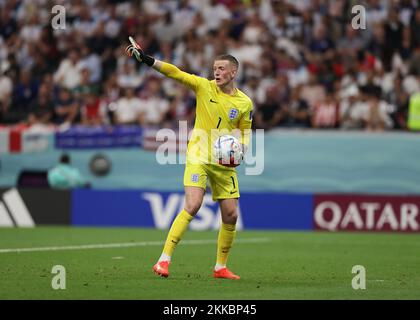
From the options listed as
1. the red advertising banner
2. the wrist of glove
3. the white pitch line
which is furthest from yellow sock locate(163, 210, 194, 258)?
the red advertising banner

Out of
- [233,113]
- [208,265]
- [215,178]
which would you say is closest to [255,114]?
[208,265]

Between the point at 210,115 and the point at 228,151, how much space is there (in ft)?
1.79

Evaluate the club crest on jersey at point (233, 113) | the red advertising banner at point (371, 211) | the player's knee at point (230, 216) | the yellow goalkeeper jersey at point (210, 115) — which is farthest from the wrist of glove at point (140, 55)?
the red advertising banner at point (371, 211)

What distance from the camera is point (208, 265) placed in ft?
42.0

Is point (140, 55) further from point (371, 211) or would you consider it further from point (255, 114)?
point (255, 114)

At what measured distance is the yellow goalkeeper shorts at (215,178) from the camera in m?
11.0

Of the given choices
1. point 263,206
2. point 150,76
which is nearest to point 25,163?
point 150,76

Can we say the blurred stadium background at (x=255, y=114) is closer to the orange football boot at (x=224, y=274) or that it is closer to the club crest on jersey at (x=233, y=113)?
the orange football boot at (x=224, y=274)

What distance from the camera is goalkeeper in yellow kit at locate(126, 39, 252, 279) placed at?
10938 mm

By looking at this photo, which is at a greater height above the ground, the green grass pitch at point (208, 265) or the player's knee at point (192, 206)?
the player's knee at point (192, 206)

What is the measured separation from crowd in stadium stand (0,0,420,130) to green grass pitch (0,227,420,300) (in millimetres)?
3275

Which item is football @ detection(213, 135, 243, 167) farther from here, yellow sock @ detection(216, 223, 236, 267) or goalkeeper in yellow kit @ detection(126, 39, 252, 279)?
yellow sock @ detection(216, 223, 236, 267)

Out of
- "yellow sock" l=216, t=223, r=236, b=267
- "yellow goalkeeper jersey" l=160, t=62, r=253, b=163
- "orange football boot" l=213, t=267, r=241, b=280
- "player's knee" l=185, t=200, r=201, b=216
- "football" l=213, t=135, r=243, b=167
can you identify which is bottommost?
"orange football boot" l=213, t=267, r=241, b=280

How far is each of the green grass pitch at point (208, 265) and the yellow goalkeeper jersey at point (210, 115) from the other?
56.8 inches
